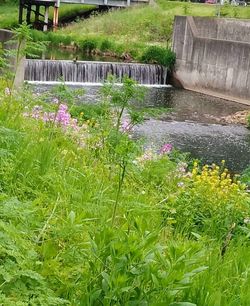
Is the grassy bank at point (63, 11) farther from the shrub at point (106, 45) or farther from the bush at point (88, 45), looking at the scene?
the shrub at point (106, 45)

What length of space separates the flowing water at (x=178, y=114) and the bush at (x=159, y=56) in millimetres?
595

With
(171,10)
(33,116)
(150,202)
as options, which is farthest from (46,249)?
(171,10)

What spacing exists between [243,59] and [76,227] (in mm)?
17388

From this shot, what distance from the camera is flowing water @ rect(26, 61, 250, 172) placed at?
12469mm

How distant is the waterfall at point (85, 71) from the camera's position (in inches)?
739

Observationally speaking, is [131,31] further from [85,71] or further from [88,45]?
[85,71]

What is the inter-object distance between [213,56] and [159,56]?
2415mm

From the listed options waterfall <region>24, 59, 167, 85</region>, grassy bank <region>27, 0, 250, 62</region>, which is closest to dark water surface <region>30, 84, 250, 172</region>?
waterfall <region>24, 59, 167, 85</region>

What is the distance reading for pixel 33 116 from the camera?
5586 millimetres

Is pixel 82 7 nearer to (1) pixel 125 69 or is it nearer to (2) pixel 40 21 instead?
(2) pixel 40 21

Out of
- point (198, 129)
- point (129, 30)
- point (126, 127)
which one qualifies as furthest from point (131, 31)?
point (126, 127)

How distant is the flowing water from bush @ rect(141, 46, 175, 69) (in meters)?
0.59

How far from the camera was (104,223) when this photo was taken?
320cm

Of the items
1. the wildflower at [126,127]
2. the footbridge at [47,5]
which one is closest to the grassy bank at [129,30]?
the footbridge at [47,5]
